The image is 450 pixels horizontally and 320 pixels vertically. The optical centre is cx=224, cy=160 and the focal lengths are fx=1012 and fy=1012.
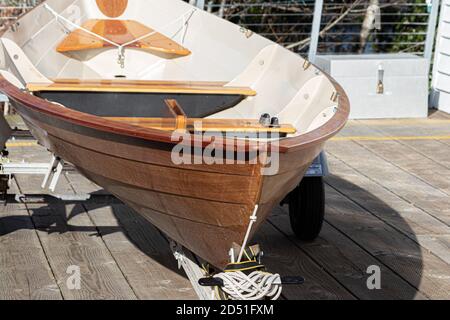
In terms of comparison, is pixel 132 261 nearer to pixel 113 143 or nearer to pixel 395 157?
pixel 113 143

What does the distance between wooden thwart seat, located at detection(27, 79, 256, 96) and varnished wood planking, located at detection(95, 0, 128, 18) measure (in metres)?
1.24

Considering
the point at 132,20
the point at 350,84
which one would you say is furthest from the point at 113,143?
the point at 350,84

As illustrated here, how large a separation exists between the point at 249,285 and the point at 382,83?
5051mm

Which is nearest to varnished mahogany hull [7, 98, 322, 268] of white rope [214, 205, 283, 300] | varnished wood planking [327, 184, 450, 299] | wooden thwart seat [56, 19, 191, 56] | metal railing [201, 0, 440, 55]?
white rope [214, 205, 283, 300]

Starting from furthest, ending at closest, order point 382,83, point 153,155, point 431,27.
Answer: point 431,27
point 382,83
point 153,155

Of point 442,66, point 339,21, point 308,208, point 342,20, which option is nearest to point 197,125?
point 308,208

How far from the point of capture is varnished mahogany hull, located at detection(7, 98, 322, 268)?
13.6 feet

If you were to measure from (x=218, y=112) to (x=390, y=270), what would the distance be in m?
1.37

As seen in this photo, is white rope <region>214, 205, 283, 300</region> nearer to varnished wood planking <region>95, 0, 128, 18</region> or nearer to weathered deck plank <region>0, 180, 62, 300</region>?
weathered deck plank <region>0, 180, 62, 300</region>

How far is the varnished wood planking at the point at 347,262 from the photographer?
17.1 feet

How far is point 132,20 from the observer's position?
7227 millimetres

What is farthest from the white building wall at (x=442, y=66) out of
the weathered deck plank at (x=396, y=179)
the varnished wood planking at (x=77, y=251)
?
the varnished wood planking at (x=77, y=251)

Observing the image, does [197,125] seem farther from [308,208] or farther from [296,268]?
[296,268]

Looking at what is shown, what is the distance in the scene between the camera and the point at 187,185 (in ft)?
13.9
